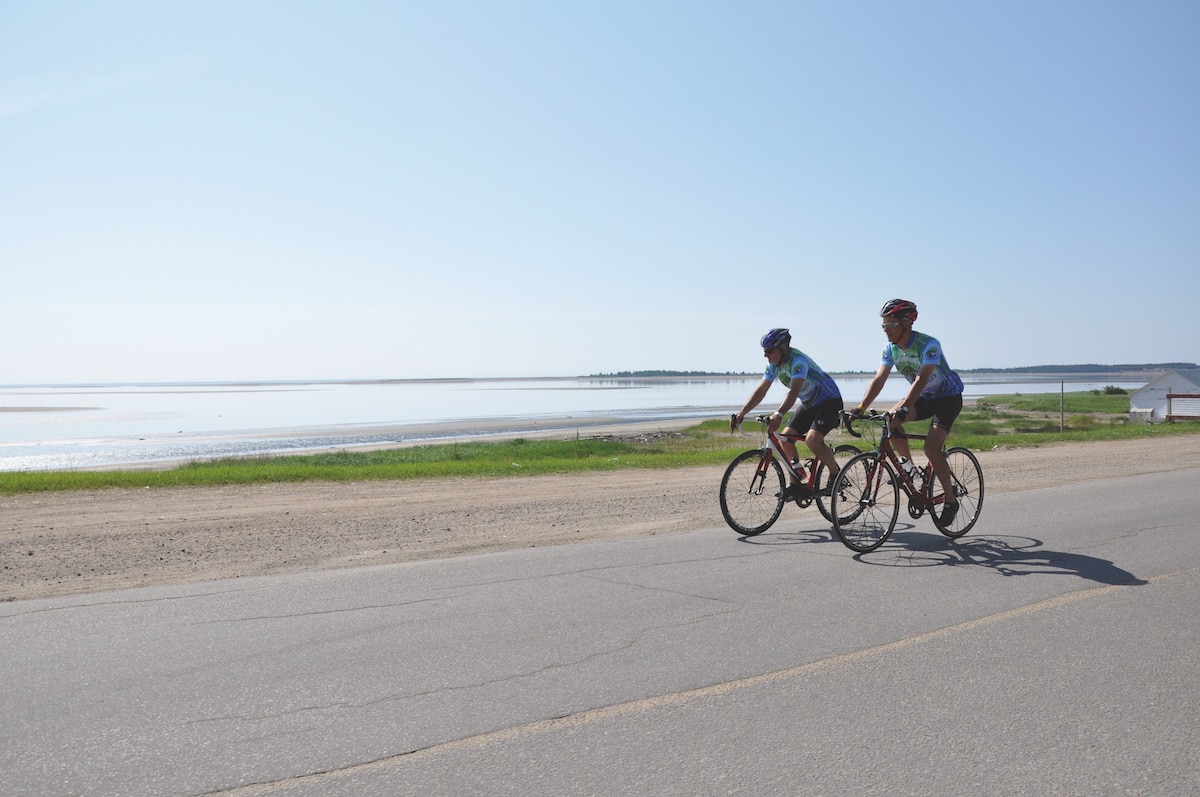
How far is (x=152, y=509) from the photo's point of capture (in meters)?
12.9

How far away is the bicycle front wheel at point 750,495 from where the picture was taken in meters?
9.36

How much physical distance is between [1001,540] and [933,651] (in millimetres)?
4292

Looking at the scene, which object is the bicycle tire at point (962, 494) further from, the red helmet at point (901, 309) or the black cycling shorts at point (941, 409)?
the red helmet at point (901, 309)

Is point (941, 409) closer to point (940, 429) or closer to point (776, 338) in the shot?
point (940, 429)

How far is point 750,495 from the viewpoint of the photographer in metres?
9.45

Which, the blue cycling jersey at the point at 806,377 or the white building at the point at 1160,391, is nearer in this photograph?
the blue cycling jersey at the point at 806,377

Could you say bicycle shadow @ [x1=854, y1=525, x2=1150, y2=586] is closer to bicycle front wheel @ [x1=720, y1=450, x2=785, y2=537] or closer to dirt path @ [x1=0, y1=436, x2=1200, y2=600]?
bicycle front wheel @ [x1=720, y1=450, x2=785, y2=537]

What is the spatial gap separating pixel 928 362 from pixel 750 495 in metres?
2.31

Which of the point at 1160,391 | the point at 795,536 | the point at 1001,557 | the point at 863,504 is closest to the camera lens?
the point at 1001,557

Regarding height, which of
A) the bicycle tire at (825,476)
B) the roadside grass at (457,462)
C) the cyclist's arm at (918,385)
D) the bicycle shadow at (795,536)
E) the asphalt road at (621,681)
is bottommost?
the asphalt road at (621,681)

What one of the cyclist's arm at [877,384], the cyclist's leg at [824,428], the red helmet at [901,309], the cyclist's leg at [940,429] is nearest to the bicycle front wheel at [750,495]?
the cyclist's leg at [824,428]

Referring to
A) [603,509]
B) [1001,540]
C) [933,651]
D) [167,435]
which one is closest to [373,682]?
[933,651]

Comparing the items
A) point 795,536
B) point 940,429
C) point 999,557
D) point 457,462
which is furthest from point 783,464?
point 457,462

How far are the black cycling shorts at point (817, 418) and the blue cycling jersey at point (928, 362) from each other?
2.67 feet
